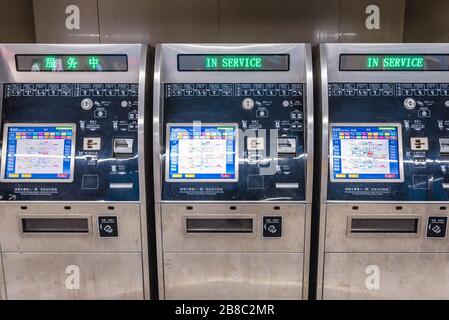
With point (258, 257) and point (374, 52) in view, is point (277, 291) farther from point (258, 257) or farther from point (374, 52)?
point (374, 52)

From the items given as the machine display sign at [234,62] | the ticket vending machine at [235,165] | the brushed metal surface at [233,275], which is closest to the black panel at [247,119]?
the ticket vending machine at [235,165]

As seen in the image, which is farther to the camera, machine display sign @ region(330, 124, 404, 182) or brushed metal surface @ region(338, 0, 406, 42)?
brushed metal surface @ region(338, 0, 406, 42)

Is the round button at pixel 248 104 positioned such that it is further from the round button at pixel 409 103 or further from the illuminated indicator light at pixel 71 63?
the illuminated indicator light at pixel 71 63

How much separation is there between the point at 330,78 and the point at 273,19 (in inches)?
43.9

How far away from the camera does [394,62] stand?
2.60 meters

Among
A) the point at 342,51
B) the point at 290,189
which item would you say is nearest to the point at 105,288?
the point at 290,189

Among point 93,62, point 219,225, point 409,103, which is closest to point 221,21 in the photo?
point 93,62

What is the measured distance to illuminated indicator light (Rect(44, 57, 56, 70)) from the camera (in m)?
2.61

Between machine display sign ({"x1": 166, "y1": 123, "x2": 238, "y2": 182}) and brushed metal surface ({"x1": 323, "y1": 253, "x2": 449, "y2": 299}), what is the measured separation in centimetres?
101

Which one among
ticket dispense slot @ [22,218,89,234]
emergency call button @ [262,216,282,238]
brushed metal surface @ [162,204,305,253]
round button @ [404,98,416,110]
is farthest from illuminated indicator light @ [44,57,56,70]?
round button @ [404,98,416,110]

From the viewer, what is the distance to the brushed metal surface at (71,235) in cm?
258

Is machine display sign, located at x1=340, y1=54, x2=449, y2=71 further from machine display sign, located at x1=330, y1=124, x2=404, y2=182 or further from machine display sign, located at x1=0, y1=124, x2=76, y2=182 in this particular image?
machine display sign, located at x1=0, y1=124, x2=76, y2=182

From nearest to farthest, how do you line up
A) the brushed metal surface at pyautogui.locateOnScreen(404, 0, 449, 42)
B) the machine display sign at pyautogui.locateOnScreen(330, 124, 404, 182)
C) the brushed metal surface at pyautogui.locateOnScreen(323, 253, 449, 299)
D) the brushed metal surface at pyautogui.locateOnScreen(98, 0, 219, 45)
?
the machine display sign at pyautogui.locateOnScreen(330, 124, 404, 182)
the brushed metal surface at pyautogui.locateOnScreen(323, 253, 449, 299)
the brushed metal surface at pyautogui.locateOnScreen(404, 0, 449, 42)
the brushed metal surface at pyautogui.locateOnScreen(98, 0, 219, 45)

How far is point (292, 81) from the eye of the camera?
263 centimetres
